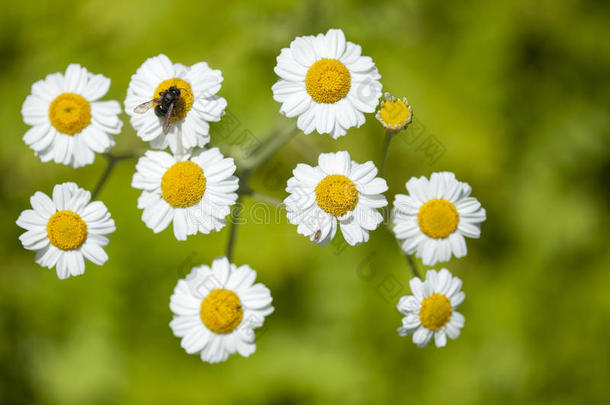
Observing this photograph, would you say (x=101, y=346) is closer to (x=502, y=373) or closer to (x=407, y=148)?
(x=407, y=148)

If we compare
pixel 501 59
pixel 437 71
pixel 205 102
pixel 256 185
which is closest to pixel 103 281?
pixel 256 185

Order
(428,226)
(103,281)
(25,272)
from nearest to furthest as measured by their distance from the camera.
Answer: (428,226), (103,281), (25,272)

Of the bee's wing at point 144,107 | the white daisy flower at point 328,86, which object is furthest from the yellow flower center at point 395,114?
the bee's wing at point 144,107

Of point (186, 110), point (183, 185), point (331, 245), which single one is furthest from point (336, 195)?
point (331, 245)

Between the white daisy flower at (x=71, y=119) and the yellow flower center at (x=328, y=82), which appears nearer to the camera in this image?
the yellow flower center at (x=328, y=82)

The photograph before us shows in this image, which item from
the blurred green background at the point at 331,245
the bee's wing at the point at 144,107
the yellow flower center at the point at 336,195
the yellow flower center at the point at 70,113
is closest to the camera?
the yellow flower center at the point at 336,195

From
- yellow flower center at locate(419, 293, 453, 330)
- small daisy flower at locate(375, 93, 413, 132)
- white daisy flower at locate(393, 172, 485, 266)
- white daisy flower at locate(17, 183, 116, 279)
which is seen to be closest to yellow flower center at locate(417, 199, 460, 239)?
white daisy flower at locate(393, 172, 485, 266)

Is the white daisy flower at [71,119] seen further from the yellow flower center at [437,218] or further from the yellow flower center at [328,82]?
the yellow flower center at [437,218]
